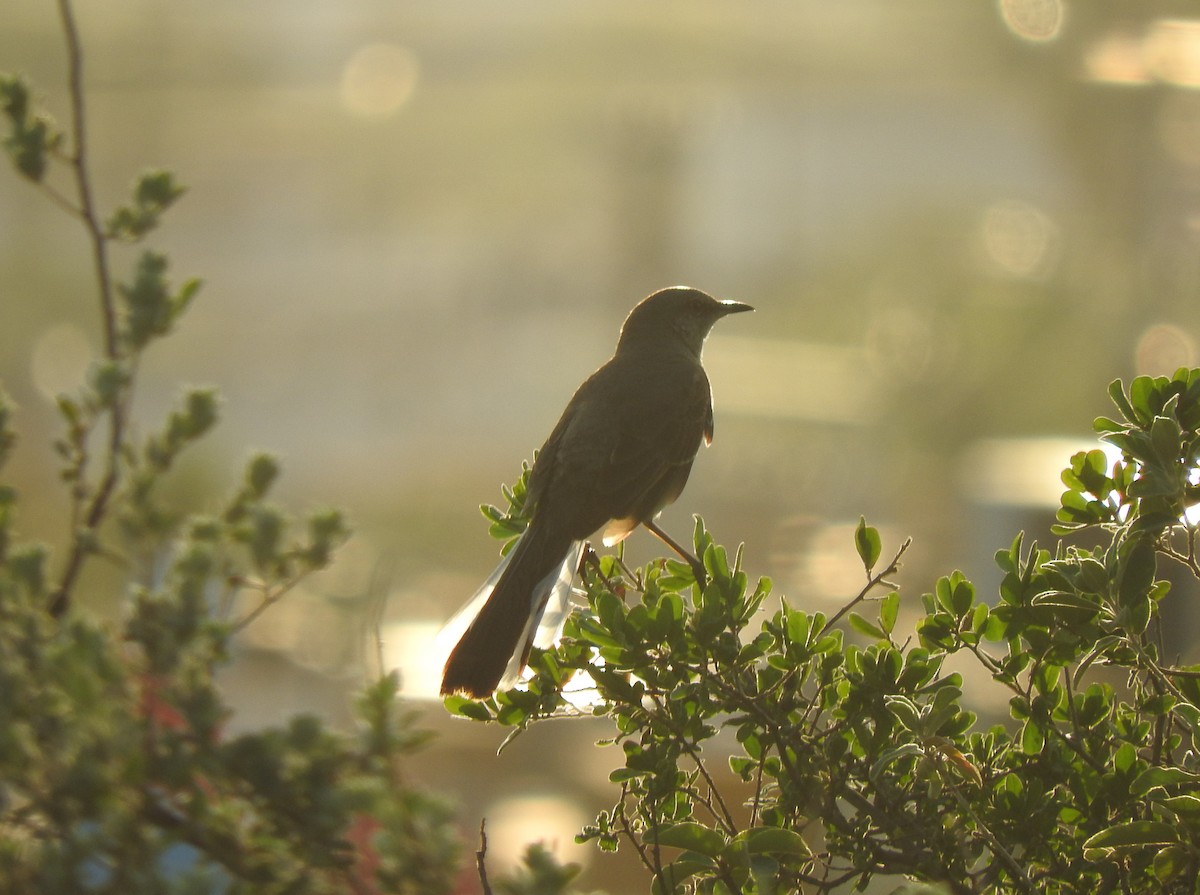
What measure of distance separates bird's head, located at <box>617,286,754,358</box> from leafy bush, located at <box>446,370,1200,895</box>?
2.29m

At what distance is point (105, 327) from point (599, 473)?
5.56ft

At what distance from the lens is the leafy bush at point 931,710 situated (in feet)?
5.88

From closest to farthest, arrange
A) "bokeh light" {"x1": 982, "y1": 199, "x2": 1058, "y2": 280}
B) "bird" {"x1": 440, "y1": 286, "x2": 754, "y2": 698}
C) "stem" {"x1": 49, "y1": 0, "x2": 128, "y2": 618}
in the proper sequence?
"stem" {"x1": 49, "y1": 0, "x2": 128, "y2": 618}
"bird" {"x1": 440, "y1": 286, "x2": 754, "y2": 698}
"bokeh light" {"x1": 982, "y1": 199, "x2": 1058, "y2": 280}

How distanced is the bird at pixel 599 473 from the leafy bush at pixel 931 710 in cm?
51

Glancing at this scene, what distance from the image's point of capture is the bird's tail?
245 cm

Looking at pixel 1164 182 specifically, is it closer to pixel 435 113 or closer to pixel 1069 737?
pixel 435 113

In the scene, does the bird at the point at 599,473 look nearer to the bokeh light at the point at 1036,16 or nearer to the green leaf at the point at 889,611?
the green leaf at the point at 889,611

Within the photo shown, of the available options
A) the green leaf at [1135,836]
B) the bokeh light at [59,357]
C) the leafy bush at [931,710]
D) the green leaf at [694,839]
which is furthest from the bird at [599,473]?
the bokeh light at [59,357]

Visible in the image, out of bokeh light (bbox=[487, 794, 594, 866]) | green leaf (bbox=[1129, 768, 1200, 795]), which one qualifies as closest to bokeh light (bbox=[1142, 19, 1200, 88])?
bokeh light (bbox=[487, 794, 594, 866])

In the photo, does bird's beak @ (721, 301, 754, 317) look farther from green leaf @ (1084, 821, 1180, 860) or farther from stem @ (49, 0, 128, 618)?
green leaf @ (1084, 821, 1180, 860)

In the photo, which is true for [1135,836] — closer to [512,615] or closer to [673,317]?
[512,615]

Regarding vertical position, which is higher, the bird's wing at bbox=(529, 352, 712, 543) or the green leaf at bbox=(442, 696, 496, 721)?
the bird's wing at bbox=(529, 352, 712, 543)

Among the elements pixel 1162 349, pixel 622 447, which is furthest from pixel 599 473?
pixel 1162 349

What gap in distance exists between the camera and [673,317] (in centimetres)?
436
